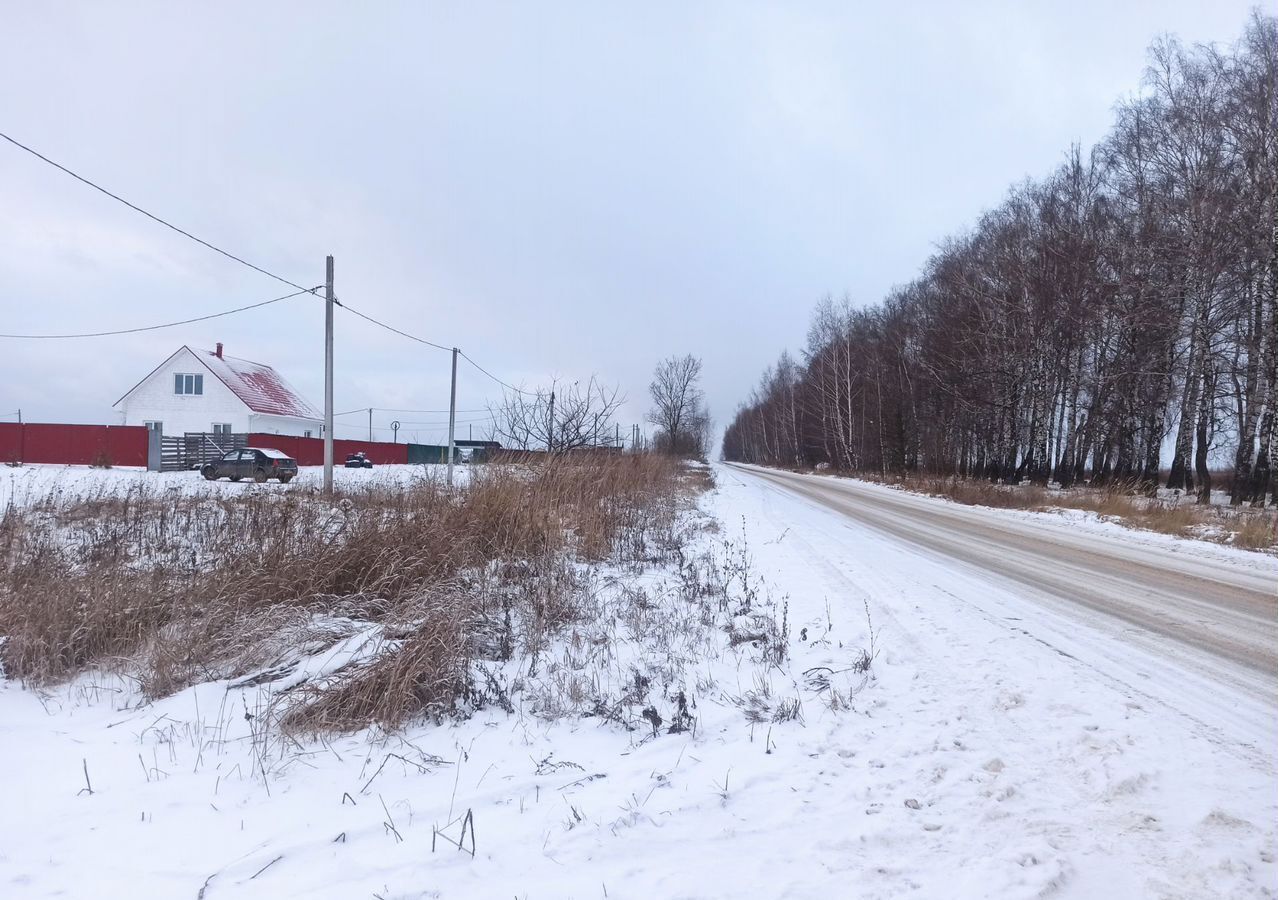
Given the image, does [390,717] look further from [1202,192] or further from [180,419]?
[180,419]

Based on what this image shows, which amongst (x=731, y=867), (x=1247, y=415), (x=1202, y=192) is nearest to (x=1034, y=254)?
(x=1202, y=192)

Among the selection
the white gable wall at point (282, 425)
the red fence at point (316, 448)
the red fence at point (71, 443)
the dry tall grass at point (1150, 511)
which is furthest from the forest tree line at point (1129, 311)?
the white gable wall at point (282, 425)

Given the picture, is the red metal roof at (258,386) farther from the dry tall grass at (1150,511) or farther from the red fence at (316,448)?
the dry tall grass at (1150,511)

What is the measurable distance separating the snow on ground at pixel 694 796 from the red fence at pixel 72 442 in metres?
33.3

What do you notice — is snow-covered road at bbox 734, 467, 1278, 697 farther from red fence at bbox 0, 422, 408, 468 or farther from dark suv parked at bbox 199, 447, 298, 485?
red fence at bbox 0, 422, 408, 468

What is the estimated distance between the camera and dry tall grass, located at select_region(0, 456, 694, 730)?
3895 millimetres

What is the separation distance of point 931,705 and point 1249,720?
1.66m

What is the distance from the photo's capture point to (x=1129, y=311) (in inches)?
822

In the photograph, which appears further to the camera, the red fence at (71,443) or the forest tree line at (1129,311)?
the red fence at (71,443)

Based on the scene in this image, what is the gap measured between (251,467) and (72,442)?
12729 millimetres

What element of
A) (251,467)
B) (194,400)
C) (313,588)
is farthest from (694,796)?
(194,400)

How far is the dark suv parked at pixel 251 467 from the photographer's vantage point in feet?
83.7

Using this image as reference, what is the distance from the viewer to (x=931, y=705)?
373 centimetres

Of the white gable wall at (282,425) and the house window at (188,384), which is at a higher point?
the house window at (188,384)
